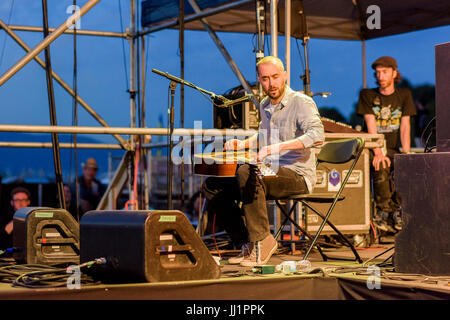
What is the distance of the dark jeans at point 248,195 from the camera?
3.71 m

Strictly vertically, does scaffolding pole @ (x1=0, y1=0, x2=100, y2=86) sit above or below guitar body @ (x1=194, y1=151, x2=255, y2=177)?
above

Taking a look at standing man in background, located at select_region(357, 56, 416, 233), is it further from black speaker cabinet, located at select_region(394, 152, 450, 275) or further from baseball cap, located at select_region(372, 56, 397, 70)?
black speaker cabinet, located at select_region(394, 152, 450, 275)

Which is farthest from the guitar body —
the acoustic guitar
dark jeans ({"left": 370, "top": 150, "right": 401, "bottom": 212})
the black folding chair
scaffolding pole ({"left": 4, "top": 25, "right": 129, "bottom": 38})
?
scaffolding pole ({"left": 4, "top": 25, "right": 129, "bottom": 38})

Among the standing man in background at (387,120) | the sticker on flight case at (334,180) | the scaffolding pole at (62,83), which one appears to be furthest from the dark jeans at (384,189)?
the scaffolding pole at (62,83)

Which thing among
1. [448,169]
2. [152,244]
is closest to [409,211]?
[448,169]

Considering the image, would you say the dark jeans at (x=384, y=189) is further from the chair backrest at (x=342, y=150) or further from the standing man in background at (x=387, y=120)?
the chair backrest at (x=342, y=150)

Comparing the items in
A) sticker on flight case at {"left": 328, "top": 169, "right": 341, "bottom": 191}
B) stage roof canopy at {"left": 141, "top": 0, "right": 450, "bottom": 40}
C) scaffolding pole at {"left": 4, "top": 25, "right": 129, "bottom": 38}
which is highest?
stage roof canopy at {"left": 141, "top": 0, "right": 450, "bottom": 40}

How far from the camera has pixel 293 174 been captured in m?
3.93

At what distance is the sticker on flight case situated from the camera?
529 cm

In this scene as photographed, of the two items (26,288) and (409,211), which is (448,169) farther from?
(26,288)

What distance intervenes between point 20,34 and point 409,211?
179 inches

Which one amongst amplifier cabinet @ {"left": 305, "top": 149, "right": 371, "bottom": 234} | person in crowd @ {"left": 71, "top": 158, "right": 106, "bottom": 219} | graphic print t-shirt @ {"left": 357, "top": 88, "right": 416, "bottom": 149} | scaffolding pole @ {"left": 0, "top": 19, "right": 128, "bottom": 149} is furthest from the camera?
person in crowd @ {"left": 71, "top": 158, "right": 106, "bottom": 219}

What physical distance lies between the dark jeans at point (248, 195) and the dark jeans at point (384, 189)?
1.77m

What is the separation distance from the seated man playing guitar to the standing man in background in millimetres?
1761
